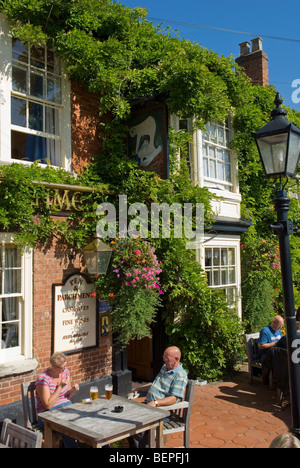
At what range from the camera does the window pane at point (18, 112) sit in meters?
6.32

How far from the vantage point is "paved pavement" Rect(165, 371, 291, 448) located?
16.9ft

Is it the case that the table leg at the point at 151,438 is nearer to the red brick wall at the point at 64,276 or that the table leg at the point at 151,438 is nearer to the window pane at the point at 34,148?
the red brick wall at the point at 64,276

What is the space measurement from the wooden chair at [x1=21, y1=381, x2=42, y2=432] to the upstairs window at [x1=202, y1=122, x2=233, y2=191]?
5.96m

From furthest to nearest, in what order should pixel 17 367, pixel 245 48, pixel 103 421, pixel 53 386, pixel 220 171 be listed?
pixel 245 48, pixel 220 171, pixel 17 367, pixel 53 386, pixel 103 421

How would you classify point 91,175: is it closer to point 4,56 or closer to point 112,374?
point 4,56

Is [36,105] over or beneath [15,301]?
over

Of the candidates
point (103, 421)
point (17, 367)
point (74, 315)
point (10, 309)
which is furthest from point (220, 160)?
point (103, 421)

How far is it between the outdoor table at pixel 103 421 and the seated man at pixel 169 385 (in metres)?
0.41

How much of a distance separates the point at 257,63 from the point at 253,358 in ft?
31.1

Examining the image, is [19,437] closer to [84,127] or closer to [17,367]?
[17,367]

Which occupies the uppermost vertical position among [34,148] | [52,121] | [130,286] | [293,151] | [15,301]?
[52,121]

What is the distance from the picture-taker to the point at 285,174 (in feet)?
13.6

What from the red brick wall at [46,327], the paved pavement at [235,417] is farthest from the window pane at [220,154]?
the paved pavement at [235,417]

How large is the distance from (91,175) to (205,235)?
293 centimetres
